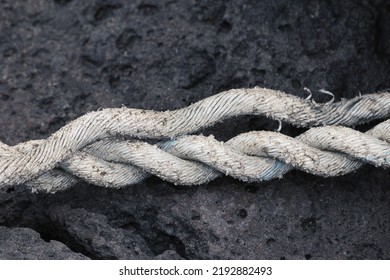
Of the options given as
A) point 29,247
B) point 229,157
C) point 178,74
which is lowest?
point 29,247

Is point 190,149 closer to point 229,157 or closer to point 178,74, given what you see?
point 229,157

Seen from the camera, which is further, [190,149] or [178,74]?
[178,74]

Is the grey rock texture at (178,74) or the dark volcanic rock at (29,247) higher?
the grey rock texture at (178,74)

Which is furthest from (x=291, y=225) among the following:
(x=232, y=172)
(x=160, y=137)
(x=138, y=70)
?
(x=138, y=70)

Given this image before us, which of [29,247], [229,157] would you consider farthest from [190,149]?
[29,247]

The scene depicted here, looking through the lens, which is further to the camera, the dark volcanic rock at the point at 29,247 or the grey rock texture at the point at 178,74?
the grey rock texture at the point at 178,74
